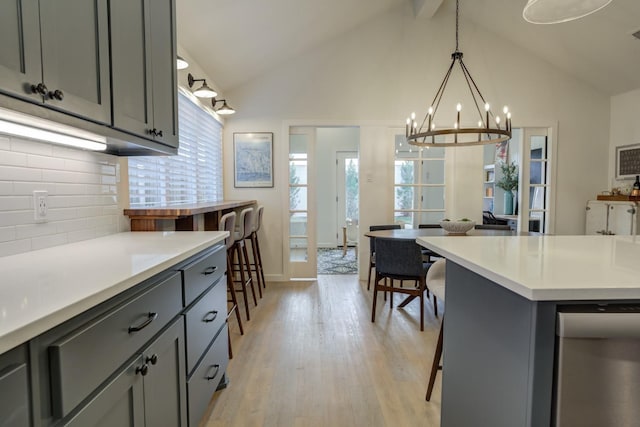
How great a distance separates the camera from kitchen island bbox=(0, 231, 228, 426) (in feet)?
2.19

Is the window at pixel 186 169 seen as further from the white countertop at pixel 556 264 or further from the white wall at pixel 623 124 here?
the white wall at pixel 623 124

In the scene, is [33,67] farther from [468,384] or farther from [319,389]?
[319,389]

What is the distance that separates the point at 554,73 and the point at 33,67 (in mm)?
5221

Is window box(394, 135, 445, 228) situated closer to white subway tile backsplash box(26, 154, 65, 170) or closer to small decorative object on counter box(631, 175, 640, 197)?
small decorative object on counter box(631, 175, 640, 197)

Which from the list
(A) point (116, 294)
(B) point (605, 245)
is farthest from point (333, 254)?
(A) point (116, 294)

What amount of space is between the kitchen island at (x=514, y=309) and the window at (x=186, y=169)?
1.94 meters

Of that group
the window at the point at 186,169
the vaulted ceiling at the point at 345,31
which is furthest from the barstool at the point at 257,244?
the vaulted ceiling at the point at 345,31

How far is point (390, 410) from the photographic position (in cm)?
185

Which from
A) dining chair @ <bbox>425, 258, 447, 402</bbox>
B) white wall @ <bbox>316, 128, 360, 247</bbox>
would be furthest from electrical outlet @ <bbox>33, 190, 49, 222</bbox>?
white wall @ <bbox>316, 128, 360, 247</bbox>

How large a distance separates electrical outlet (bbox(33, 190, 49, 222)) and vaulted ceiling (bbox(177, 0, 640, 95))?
1712mm

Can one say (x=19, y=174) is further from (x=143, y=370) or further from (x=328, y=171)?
(x=328, y=171)

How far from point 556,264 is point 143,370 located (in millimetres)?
1314

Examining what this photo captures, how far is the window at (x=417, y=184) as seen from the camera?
4477 millimetres

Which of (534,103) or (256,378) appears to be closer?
(256,378)
